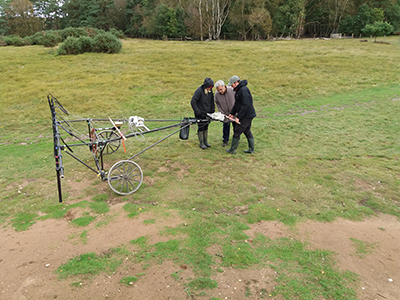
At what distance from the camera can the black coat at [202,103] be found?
768cm

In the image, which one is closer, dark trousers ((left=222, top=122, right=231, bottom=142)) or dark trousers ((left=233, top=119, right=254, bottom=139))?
dark trousers ((left=233, top=119, right=254, bottom=139))

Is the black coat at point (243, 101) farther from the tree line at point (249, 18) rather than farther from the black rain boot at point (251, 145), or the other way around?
the tree line at point (249, 18)

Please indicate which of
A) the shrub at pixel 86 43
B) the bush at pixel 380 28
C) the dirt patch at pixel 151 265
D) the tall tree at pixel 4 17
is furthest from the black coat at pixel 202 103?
the tall tree at pixel 4 17

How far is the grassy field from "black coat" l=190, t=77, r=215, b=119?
50.3 inches

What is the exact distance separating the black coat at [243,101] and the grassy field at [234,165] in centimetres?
129

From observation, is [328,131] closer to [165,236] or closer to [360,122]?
[360,122]

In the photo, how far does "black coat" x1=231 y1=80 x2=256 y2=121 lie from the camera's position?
24.3 feet

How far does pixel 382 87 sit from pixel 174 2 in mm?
43824

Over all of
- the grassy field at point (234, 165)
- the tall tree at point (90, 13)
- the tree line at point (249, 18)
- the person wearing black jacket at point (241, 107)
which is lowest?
the grassy field at point (234, 165)

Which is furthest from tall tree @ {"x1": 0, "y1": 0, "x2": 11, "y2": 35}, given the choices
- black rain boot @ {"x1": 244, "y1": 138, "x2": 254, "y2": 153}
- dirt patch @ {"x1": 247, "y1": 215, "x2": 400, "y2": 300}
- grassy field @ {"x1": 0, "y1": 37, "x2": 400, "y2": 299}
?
dirt patch @ {"x1": 247, "y1": 215, "x2": 400, "y2": 300}

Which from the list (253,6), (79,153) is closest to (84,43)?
(79,153)

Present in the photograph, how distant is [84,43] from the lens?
79.4ft

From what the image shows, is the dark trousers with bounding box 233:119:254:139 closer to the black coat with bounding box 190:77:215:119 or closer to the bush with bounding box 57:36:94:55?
the black coat with bounding box 190:77:215:119

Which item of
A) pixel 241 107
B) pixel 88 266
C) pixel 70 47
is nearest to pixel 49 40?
pixel 70 47
